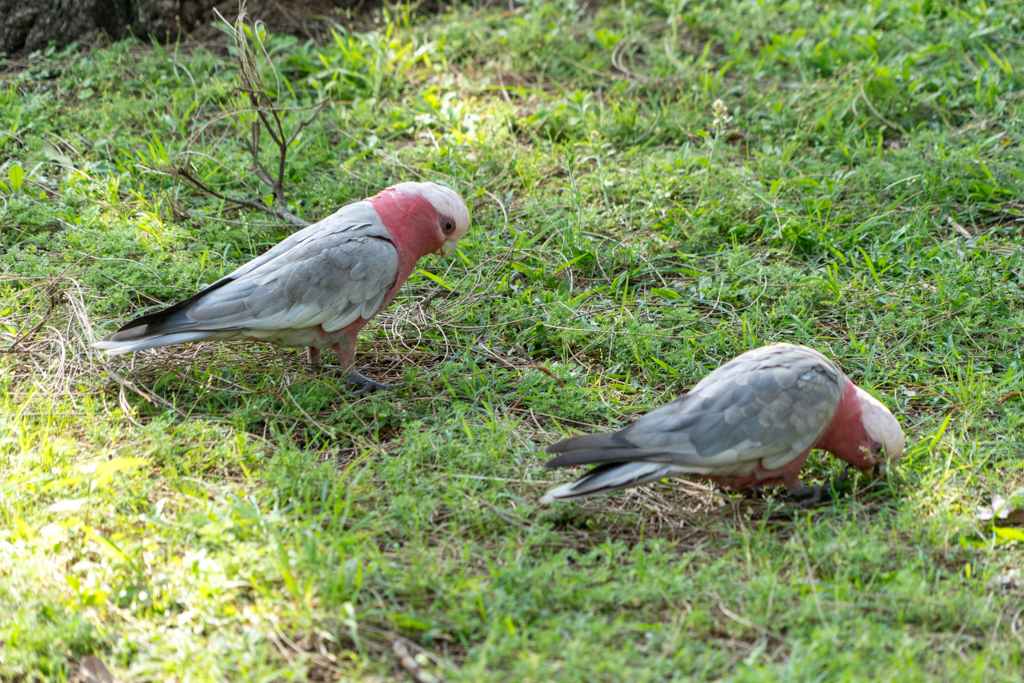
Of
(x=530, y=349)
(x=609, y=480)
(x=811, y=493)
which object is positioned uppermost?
(x=609, y=480)

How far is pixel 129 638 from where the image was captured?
229 cm

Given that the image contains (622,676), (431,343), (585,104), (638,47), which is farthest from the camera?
(638,47)

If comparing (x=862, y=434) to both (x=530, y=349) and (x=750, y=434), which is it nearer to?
(x=750, y=434)

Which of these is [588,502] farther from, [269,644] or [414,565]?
[269,644]

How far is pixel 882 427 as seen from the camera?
9.87 ft

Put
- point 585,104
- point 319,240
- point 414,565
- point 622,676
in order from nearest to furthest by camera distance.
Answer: point 622,676 < point 414,565 < point 319,240 < point 585,104

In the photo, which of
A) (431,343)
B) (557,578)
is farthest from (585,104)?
(557,578)

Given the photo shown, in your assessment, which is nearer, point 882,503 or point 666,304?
point 882,503

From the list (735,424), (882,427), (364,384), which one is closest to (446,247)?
(364,384)

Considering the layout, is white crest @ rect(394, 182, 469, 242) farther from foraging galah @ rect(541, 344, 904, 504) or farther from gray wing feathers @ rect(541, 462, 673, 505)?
gray wing feathers @ rect(541, 462, 673, 505)

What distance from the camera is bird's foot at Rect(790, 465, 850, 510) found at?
306cm

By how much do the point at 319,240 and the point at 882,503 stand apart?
8.69 feet

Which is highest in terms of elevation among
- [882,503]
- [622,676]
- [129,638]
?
[129,638]

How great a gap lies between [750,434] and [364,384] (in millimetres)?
1857
